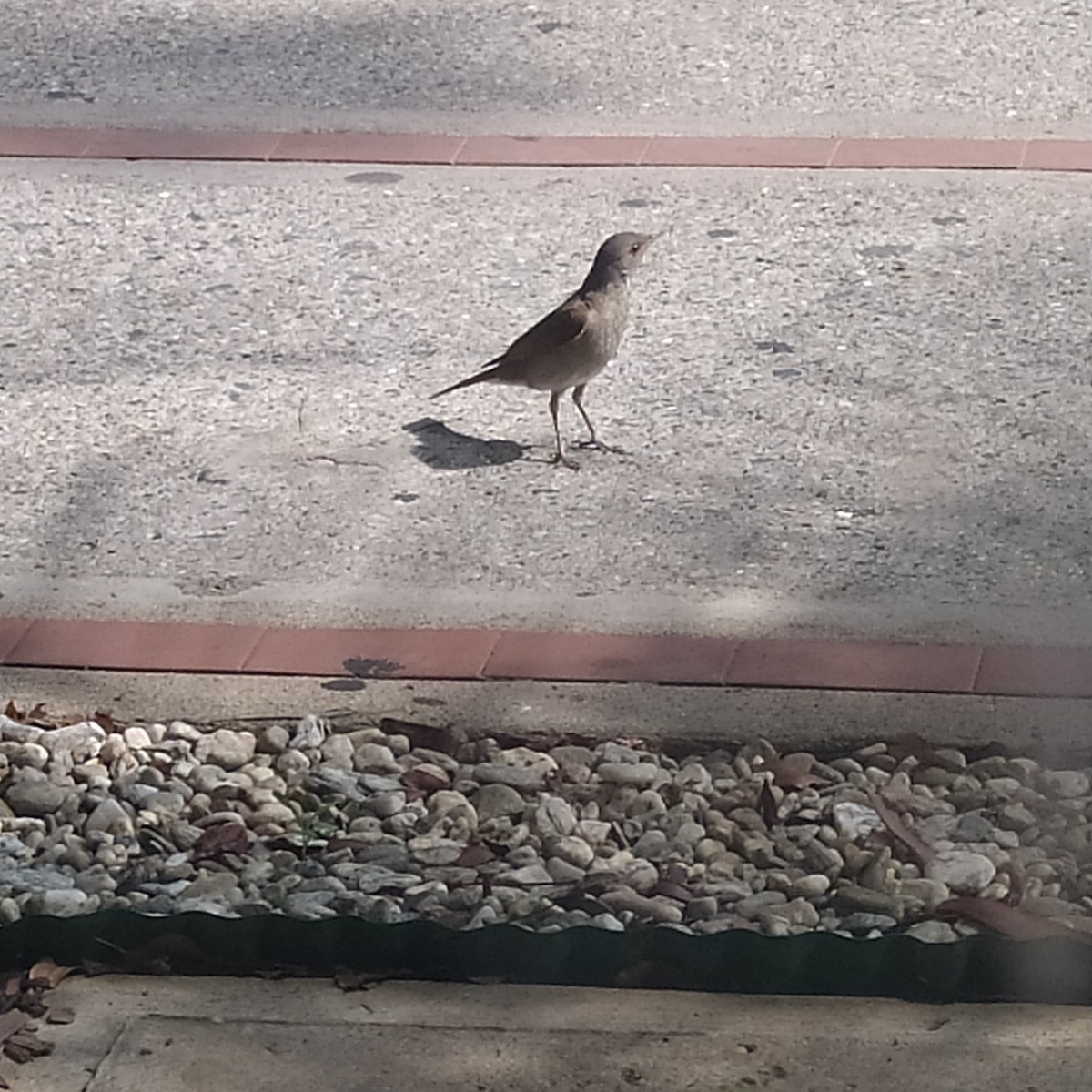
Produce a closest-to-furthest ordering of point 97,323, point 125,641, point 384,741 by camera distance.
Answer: point 384,741 < point 125,641 < point 97,323

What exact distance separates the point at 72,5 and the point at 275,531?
15.4 feet

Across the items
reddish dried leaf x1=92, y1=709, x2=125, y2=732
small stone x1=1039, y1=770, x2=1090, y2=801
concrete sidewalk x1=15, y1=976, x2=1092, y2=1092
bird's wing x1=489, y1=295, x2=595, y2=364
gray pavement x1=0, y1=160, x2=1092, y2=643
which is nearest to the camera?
concrete sidewalk x1=15, y1=976, x2=1092, y2=1092

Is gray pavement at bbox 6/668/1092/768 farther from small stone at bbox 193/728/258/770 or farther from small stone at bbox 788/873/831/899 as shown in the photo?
small stone at bbox 788/873/831/899

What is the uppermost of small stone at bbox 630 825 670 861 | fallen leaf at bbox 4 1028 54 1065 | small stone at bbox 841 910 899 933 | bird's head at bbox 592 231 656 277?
bird's head at bbox 592 231 656 277

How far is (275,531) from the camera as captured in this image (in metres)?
4.88

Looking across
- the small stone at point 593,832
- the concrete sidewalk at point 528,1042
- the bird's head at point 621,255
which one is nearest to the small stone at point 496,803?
the small stone at point 593,832

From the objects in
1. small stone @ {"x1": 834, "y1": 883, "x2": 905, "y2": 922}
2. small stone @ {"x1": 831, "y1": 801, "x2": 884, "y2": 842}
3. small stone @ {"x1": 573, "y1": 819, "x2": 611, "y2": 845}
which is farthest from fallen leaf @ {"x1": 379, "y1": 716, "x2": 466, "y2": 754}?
small stone @ {"x1": 834, "y1": 883, "x2": 905, "y2": 922}

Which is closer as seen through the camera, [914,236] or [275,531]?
[275,531]

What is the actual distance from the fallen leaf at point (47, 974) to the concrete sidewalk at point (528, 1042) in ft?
0.09

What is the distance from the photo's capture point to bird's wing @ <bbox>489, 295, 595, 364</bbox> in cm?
509

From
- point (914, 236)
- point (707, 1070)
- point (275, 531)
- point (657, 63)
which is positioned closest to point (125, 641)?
point (275, 531)

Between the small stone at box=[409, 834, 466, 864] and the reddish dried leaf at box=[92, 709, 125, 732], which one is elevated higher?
the small stone at box=[409, 834, 466, 864]

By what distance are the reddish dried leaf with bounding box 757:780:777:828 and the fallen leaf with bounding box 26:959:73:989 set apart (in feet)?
3.74

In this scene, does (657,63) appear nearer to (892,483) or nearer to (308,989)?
(892,483)
